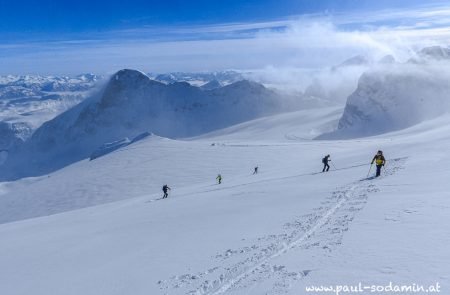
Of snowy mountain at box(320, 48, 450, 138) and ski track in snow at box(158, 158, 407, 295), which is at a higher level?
snowy mountain at box(320, 48, 450, 138)

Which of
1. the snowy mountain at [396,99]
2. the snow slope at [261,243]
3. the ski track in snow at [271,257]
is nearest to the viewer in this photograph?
the snow slope at [261,243]

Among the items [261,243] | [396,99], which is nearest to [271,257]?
[261,243]

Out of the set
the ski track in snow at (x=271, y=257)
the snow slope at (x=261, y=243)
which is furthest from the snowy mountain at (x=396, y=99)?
the ski track in snow at (x=271, y=257)

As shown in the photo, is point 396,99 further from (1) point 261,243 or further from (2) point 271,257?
(2) point 271,257

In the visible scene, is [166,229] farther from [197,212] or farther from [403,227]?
[403,227]

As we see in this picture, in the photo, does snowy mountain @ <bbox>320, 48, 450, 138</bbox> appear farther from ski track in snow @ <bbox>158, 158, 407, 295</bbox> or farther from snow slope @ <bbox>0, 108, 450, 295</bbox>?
ski track in snow @ <bbox>158, 158, 407, 295</bbox>

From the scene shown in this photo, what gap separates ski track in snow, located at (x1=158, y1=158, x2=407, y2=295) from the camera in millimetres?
10625

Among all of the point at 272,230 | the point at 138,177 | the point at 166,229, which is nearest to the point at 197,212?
the point at 166,229

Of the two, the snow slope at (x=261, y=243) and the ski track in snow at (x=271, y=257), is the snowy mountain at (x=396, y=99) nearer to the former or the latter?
the snow slope at (x=261, y=243)

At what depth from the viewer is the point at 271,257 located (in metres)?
12.1

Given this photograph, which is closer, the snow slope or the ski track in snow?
the snow slope

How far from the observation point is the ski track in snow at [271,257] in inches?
418

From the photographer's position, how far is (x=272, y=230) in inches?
597

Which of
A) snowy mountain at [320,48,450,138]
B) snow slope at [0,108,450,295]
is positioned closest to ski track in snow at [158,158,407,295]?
snow slope at [0,108,450,295]
